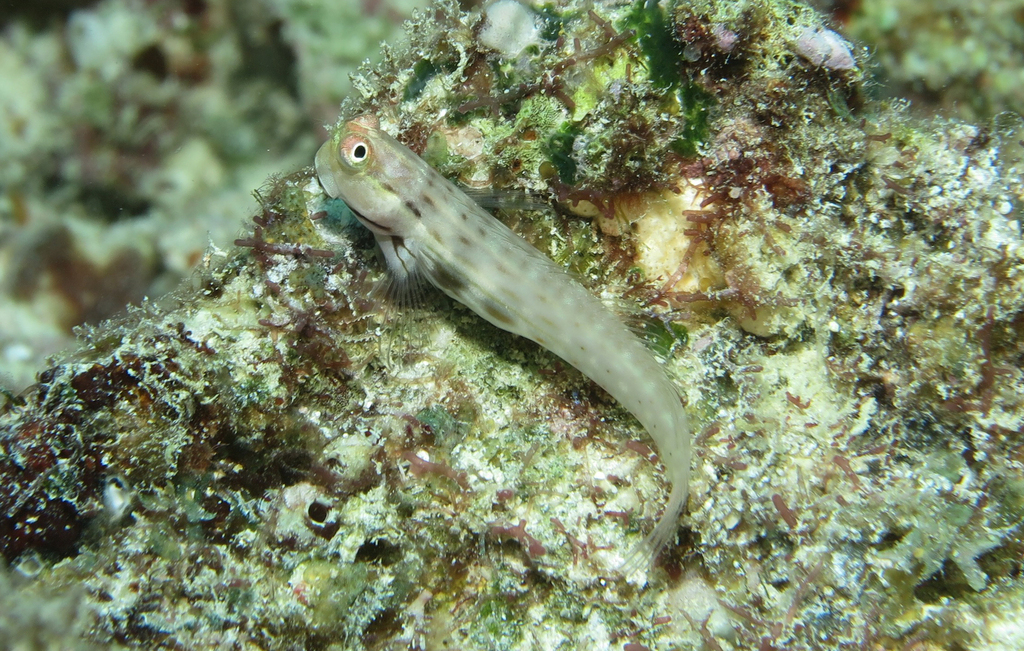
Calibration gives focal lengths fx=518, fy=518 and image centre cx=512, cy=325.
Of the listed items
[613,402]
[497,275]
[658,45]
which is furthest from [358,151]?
[613,402]

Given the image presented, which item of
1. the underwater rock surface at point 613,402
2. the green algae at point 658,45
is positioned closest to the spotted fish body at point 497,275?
the underwater rock surface at point 613,402

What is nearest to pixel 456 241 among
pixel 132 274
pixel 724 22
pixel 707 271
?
pixel 707 271

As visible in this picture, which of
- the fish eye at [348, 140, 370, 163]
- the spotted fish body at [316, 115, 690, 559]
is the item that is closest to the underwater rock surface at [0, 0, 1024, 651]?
the spotted fish body at [316, 115, 690, 559]

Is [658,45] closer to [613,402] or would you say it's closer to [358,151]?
[358,151]

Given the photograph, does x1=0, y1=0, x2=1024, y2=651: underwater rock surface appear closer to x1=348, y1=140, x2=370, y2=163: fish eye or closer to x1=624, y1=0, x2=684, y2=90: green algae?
x1=624, y1=0, x2=684, y2=90: green algae

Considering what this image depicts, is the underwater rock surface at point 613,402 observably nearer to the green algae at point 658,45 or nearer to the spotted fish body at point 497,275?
the green algae at point 658,45

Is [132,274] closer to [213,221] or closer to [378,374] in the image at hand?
[213,221]
